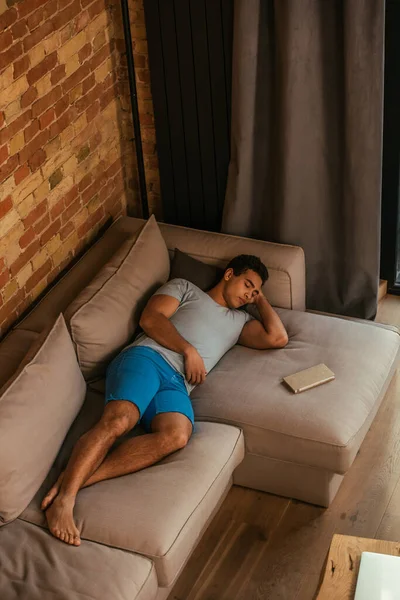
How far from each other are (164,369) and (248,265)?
61 centimetres

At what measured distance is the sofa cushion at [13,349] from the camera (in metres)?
3.23

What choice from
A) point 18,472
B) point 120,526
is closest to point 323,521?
point 120,526

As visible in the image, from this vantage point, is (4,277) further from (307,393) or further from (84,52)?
(307,393)

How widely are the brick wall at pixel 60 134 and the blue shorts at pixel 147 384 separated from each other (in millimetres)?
588

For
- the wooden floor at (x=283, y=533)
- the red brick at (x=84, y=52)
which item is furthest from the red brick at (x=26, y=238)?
the wooden floor at (x=283, y=533)

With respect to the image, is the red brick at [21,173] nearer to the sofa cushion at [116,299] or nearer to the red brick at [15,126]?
the red brick at [15,126]

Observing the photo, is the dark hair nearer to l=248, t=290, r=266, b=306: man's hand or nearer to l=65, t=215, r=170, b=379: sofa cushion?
l=248, t=290, r=266, b=306: man's hand

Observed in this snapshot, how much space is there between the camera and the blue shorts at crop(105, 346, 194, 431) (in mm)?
3146

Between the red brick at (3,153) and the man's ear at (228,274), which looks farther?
the man's ear at (228,274)

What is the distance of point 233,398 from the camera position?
3.28 meters

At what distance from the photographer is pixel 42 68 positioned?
3.46 metres

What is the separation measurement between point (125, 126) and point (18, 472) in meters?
2.09

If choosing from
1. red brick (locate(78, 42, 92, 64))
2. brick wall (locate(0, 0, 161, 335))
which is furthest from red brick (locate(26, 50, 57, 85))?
red brick (locate(78, 42, 92, 64))

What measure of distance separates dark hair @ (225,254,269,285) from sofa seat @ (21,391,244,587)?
29.2 inches
